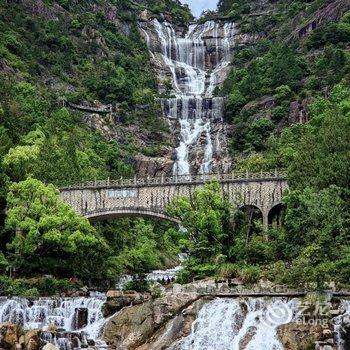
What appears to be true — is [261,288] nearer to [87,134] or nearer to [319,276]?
[319,276]

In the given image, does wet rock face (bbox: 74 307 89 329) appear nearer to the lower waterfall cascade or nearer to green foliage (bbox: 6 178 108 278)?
the lower waterfall cascade

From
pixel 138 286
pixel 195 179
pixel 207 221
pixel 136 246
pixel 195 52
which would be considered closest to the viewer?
pixel 138 286

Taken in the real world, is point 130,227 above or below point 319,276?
above

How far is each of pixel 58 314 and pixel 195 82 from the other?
78837 mm

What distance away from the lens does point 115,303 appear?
117 feet

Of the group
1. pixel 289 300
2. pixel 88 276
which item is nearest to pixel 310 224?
pixel 289 300

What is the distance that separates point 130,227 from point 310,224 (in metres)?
29.7

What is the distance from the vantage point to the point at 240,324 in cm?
3078

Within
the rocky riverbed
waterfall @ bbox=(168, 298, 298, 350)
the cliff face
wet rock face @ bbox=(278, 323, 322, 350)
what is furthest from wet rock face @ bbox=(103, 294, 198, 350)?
the cliff face

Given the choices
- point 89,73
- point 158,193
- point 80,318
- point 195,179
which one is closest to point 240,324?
point 80,318

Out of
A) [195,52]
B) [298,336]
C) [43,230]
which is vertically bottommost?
[298,336]

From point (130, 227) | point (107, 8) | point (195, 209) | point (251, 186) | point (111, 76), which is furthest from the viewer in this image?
point (107, 8)

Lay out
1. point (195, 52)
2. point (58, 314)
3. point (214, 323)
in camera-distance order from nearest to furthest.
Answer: point (214, 323)
point (58, 314)
point (195, 52)

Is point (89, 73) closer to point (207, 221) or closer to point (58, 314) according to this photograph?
point (207, 221)
